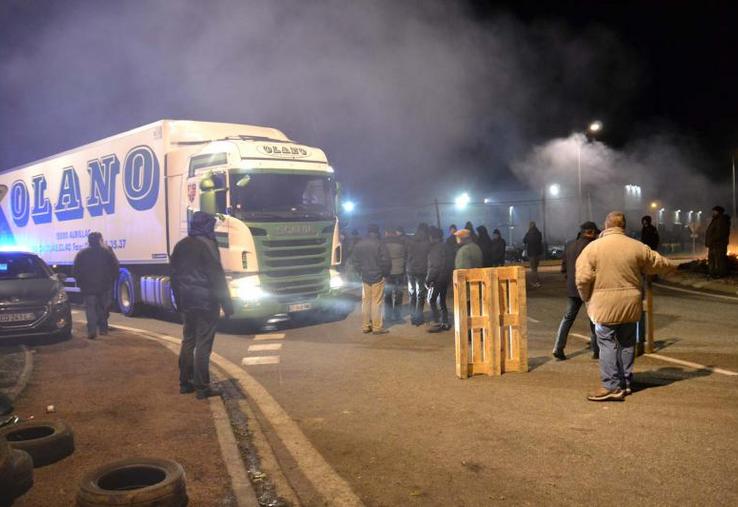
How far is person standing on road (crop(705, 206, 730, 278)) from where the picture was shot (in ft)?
50.6

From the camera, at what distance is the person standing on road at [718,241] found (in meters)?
15.4

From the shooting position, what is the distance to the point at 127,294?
1416cm

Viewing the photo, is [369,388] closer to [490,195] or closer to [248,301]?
[248,301]

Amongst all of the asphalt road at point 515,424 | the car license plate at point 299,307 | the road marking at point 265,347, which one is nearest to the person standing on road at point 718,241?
the asphalt road at point 515,424

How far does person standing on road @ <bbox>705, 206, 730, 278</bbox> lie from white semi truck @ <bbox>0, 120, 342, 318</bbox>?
9.56 meters

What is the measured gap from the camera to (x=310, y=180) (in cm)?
1158

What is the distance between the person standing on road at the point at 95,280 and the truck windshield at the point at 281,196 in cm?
231

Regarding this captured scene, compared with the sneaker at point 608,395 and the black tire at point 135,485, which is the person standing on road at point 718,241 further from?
the black tire at point 135,485

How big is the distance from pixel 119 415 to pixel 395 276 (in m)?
6.87

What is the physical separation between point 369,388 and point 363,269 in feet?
13.5

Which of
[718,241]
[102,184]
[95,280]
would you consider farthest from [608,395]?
[102,184]

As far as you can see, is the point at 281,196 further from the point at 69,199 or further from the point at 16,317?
the point at 69,199

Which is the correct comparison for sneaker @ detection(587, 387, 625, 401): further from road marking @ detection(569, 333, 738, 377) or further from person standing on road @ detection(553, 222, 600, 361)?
person standing on road @ detection(553, 222, 600, 361)

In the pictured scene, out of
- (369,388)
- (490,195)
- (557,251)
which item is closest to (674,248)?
(557,251)
